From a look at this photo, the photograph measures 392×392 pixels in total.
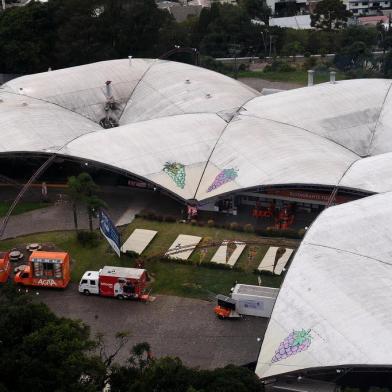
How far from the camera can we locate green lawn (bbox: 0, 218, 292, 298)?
35.1 meters

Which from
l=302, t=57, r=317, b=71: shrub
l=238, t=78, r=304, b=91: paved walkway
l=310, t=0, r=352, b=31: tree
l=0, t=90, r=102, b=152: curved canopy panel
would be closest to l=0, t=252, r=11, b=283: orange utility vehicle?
l=0, t=90, r=102, b=152: curved canopy panel

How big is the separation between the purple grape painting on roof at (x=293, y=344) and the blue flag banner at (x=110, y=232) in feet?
44.8

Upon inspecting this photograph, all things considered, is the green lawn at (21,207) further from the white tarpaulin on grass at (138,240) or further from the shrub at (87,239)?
the white tarpaulin on grass at (138,240)

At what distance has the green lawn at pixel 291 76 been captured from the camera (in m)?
79.0

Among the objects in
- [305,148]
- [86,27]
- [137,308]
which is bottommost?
[137,308]

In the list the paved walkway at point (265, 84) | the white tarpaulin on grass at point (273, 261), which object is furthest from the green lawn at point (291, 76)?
the white tarpaulin on grass at point (273, 261)

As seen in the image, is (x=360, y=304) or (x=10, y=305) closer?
(x=10, y=305)

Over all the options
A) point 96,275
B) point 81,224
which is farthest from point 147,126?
point 96,275

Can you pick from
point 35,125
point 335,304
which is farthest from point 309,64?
point 335,304

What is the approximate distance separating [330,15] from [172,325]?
265 feet

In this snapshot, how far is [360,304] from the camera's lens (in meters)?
26.8

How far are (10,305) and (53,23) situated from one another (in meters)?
59.8

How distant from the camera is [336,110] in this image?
48688mm

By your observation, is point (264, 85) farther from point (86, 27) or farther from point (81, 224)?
point (81, 224)
